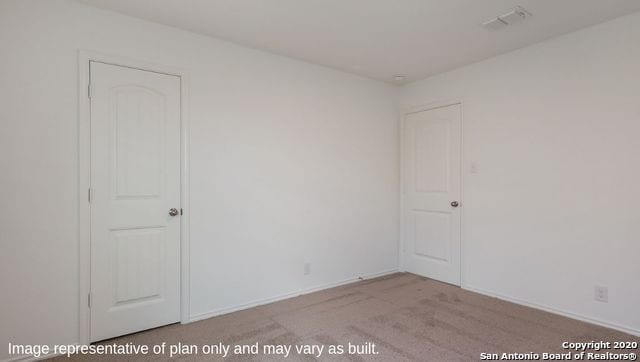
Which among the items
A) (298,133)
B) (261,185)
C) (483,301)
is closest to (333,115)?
(298,133)

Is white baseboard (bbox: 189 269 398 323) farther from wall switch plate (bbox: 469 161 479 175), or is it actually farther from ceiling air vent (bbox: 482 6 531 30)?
ceiling air vent (bbox: 482 6 531 30)

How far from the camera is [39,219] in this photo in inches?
88.7

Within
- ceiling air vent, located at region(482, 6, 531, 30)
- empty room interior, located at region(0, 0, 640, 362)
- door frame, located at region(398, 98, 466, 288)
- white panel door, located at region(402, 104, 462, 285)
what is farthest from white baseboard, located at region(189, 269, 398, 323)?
ceiling air vent, located at region(482, 6, 531, 30)

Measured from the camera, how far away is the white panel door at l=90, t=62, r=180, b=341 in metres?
2.46

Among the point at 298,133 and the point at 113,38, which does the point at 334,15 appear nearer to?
the point at 298,133

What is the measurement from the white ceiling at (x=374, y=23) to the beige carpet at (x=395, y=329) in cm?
247

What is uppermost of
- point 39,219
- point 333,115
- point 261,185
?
point 333,115

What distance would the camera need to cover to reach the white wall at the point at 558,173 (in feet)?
8.57

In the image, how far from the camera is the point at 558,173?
296 cm

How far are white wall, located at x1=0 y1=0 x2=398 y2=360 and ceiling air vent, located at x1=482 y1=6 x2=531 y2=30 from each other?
1632 millimetres

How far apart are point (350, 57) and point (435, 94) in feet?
4.03

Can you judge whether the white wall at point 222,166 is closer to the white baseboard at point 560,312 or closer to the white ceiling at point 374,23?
the white ceiling at point 374,23

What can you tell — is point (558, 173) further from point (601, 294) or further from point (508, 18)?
point (508, 18)

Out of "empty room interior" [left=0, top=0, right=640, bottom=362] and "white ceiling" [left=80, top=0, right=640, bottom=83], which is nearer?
"empty room interior" [left=0, top=0, right=640, bottom=362]
